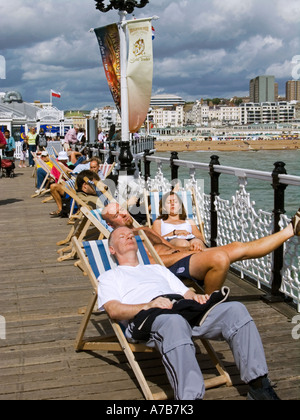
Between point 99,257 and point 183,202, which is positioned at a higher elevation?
point 183,202

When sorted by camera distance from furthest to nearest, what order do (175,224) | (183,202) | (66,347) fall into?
(183,202)
(175,224)
(66,347)

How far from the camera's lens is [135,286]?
3148 mm

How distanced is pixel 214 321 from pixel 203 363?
1.93 feet

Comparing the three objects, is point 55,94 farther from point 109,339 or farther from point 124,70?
point 109,339

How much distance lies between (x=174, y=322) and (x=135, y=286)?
Result: 55cm

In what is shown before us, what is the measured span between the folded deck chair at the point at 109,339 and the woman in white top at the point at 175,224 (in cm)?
103

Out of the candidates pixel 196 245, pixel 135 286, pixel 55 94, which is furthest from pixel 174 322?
pixel 55 94

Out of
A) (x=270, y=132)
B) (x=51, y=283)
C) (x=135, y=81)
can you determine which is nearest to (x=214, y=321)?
(x=51, y=283)

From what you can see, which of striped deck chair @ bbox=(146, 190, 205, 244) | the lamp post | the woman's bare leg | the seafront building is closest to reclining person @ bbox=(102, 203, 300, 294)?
the woman's bare leg

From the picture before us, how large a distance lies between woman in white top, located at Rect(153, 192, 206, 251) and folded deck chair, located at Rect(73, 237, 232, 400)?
1032mm

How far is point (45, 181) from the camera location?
12273mm

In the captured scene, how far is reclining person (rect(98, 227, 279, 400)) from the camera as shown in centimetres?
254

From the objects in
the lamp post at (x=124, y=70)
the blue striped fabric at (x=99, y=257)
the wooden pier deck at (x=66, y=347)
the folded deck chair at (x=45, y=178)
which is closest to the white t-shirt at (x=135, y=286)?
the blue striped fabric at (x=99, y=257)
